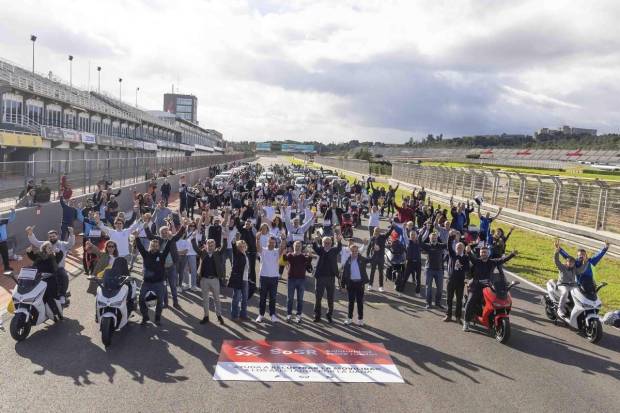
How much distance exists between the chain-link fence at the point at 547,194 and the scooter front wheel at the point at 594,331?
11387mm

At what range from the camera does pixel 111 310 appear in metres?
8.51

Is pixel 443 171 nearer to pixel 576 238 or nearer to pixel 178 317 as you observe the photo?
pixel 576 238

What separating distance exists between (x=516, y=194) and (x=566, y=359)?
21.5 metres

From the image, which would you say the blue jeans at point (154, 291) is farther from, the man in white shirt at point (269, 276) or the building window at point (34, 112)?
the building window at point (34, 112)

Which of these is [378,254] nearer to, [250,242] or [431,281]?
[431,281]

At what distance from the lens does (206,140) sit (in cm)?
18912

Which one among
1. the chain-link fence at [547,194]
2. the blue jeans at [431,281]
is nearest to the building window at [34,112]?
the chain-link fence at [547,194]

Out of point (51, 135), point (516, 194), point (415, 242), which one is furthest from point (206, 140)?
point (415, 242)

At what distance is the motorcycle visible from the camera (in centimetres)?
915

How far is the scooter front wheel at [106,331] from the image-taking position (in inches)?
319

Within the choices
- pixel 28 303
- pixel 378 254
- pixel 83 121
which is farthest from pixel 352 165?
pixel 28 303

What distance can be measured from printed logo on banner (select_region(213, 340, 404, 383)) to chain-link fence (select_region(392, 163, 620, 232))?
48.8 ft

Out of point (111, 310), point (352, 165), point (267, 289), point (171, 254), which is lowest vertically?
point (111, 310)

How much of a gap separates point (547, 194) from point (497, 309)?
17.5 m
